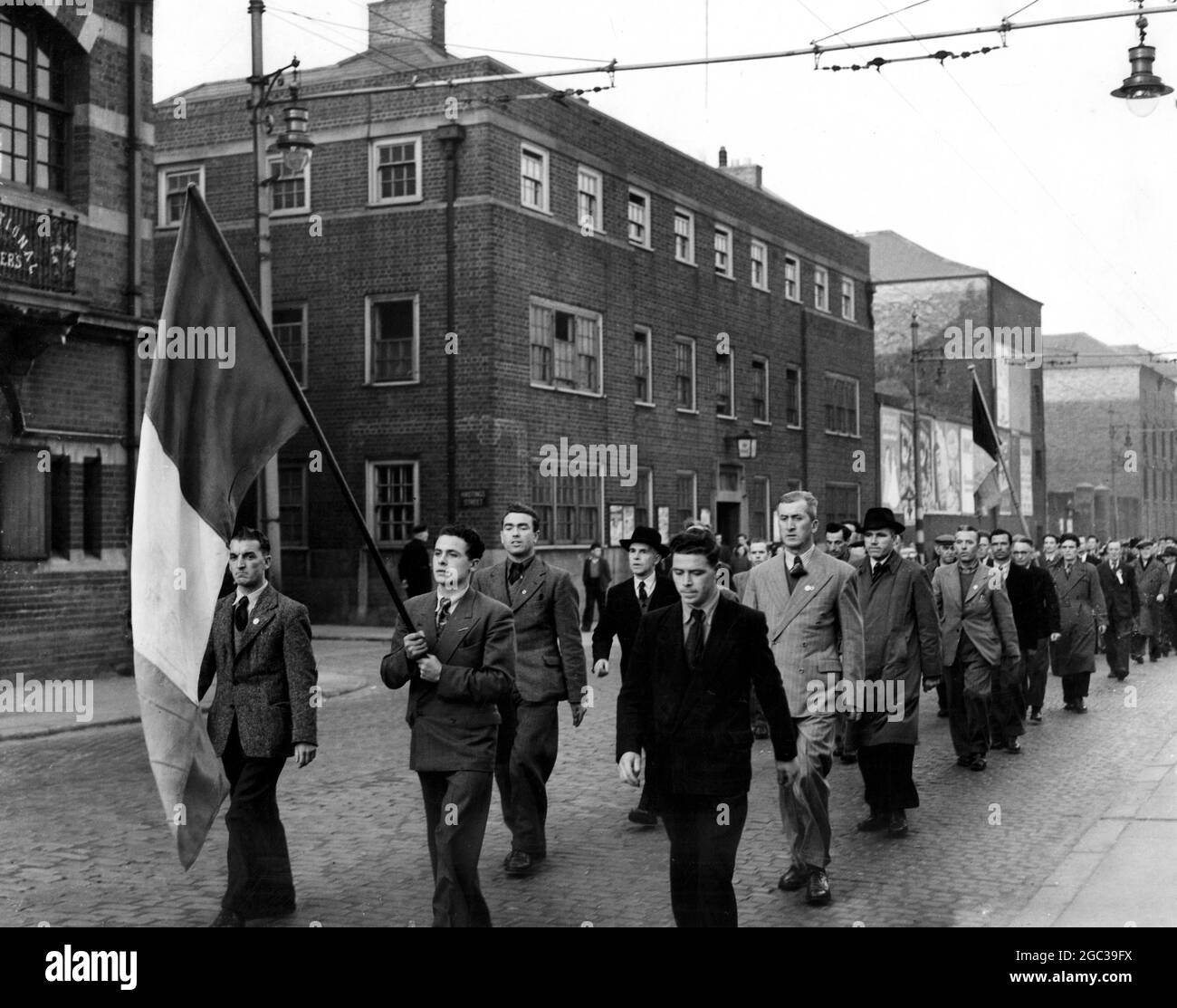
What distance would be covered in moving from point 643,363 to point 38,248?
16967 mm

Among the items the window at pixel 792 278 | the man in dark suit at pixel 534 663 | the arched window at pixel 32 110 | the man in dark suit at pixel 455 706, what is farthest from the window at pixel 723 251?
the man in dark suit at pixel 455 706

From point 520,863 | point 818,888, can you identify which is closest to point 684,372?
point 520,863

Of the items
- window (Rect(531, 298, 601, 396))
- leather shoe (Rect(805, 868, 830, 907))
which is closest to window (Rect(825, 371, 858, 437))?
window (Rect(531, 298, 601, 396))

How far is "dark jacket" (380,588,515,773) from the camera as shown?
20.0 ft

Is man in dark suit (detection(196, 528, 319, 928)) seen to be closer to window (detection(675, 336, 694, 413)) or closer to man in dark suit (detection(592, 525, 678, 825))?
man in dark suit (detection(592, 525, 678, 825))

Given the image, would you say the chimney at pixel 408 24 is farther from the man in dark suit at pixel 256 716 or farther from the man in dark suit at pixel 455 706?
the man in dark suit at pixel 455 706

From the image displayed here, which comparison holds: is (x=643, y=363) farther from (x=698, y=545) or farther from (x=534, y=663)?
(x=698, y=545)

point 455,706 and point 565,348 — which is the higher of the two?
point 565,348

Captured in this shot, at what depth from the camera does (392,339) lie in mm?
27594

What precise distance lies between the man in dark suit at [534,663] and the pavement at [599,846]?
0.47 m

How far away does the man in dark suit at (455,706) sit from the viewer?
6.00 meters

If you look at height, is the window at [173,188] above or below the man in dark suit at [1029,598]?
above

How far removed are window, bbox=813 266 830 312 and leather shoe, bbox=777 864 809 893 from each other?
3483 cm

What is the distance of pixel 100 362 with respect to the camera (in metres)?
17.4
